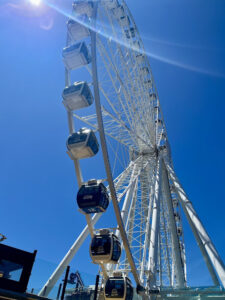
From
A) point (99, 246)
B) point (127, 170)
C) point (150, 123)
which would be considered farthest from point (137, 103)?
point (99, 246)

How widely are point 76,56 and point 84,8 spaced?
3.01 metres

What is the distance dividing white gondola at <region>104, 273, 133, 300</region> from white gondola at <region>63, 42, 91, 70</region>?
9.68 m

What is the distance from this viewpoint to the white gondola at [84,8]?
12.5m

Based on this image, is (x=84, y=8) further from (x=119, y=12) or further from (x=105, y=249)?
(x=105, y=249)

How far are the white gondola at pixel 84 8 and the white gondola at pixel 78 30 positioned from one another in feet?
0.92

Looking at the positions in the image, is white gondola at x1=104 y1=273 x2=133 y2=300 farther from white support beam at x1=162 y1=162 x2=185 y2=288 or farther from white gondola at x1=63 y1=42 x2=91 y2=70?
white gondola at x1=63 y1=42 x2=91 y2=70

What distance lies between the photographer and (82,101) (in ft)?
36.7

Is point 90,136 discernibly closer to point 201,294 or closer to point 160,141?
point 201,294

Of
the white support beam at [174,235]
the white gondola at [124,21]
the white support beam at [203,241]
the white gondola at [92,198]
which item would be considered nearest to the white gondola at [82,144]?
the white gondola at [92,198]

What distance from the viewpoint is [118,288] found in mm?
9789

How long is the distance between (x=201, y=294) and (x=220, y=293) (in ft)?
2.29

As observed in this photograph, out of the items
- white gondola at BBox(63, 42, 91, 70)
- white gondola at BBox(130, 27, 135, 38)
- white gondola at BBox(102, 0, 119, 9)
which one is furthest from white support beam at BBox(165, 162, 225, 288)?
white gondola at BBox(102, 0, 119, 9)

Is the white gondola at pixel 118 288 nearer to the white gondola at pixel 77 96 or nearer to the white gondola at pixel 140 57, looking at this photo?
the white gondola at pixel 77 96

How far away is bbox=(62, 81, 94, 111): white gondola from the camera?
439 inches
